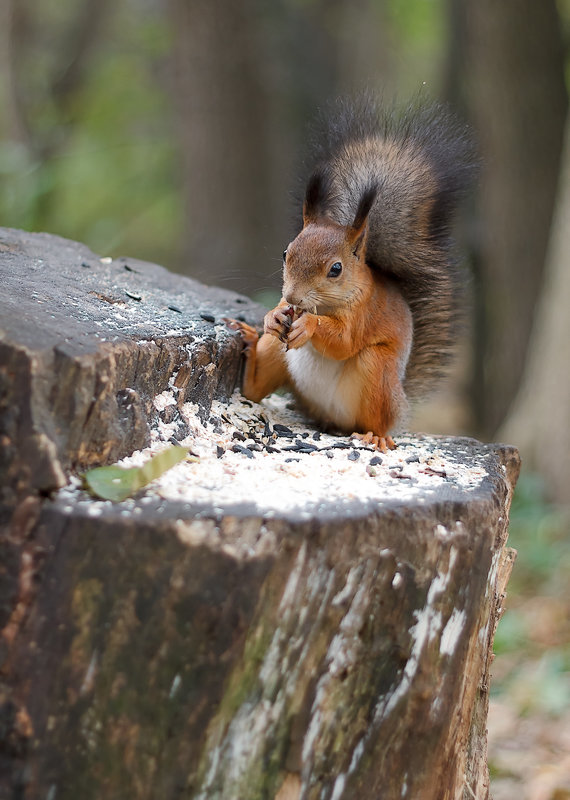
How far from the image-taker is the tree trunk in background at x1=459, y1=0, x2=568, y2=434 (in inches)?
176

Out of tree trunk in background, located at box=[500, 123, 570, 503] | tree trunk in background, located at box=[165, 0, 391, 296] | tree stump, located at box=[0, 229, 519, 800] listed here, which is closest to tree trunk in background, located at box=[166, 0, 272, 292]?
tree trunk in background, located at box=[165, 0, 391, 296]

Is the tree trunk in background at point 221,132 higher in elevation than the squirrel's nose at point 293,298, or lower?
higher

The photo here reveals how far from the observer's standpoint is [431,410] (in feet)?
19.6

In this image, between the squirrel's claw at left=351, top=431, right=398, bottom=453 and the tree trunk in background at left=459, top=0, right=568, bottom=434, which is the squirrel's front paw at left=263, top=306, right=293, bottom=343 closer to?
the squirrel's claw at left=351, top=431, right=398, bottom=453

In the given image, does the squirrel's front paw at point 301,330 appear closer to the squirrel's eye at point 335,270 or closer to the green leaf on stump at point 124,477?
the squirrel's eye at point 335,270

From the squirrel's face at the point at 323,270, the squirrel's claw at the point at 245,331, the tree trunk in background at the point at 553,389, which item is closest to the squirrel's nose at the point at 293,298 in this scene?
the squirrel's face at the point at 323,270

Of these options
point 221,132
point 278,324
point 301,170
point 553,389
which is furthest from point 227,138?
point 278,324

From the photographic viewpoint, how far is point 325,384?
1.76 m

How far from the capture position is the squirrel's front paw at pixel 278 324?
164 centimetres

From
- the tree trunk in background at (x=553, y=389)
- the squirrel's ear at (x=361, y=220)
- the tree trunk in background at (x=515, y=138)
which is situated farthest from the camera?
the tree trunk in background at (x=515, y=138)

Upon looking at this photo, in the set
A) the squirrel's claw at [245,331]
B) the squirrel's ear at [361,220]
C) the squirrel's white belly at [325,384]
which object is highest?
the squirrel's ear at [361,220]

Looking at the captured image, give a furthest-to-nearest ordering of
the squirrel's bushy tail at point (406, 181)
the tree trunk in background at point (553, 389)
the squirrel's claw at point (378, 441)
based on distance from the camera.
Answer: the tree trunk in background at point (553, 389)
the squirrel's bushy tail at point (406, 181)
the squirrel's claw at point (378, 441)

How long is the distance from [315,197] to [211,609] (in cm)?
101

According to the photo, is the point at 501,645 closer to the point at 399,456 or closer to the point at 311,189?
the point at 399,456
